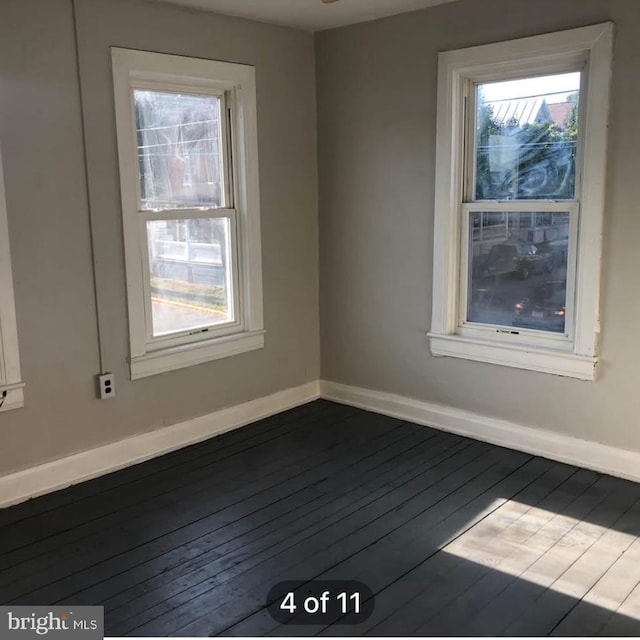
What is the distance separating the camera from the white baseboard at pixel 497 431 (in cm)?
337

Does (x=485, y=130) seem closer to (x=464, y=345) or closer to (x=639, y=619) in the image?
(x=464, y=345)

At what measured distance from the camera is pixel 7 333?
10.0ft

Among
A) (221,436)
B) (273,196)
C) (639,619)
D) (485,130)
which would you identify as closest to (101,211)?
(273,196)

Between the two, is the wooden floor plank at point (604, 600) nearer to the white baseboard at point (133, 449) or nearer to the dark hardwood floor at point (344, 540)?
the dark hardwood floor at point (344, 540)

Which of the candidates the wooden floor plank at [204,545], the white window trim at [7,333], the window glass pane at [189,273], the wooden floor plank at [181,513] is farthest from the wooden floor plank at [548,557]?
the window glass pane at [189,273]

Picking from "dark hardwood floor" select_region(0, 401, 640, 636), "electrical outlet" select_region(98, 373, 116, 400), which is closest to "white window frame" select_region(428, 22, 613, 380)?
"dark hardwood floor" select_region(0, 401, 640, 636)

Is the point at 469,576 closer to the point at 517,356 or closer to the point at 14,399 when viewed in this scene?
the point at 517,356

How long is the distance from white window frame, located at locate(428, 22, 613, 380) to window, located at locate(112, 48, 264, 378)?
108 centimetres

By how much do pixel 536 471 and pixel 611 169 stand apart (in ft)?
4.89

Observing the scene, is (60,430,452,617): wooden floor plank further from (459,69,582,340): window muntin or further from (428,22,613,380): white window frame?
(459,69,582,340): window muntin

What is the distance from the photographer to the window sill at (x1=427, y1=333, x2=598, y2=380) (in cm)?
340

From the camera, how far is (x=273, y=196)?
4160 mm

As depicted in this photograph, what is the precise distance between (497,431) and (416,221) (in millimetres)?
1260

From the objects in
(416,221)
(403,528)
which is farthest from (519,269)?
(403,528)
